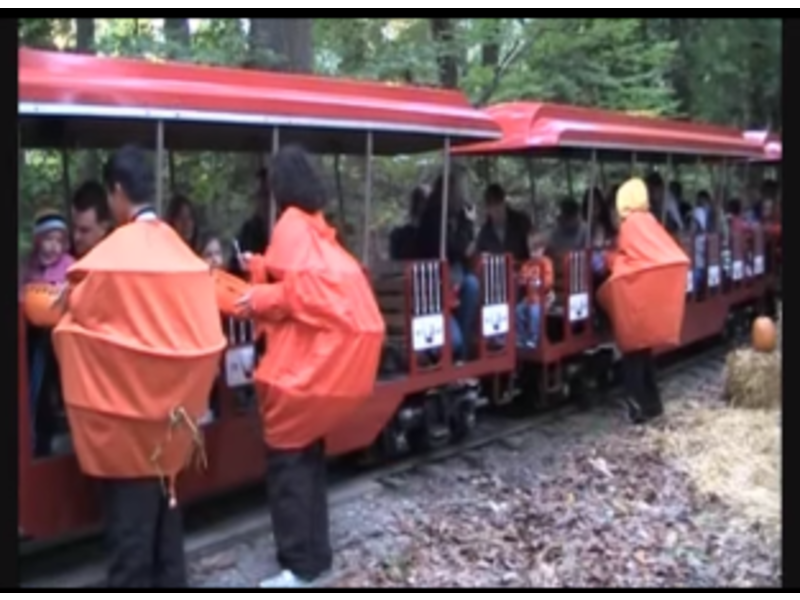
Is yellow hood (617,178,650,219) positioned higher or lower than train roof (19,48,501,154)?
lower

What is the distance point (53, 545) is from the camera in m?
6.26

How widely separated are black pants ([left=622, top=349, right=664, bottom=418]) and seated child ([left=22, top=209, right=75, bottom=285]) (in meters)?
5.69

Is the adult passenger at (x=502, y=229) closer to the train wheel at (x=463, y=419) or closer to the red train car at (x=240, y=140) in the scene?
the red train car at (x=240, y=140)

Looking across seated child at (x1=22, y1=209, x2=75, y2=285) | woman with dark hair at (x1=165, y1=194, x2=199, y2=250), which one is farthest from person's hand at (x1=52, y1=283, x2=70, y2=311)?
woman with dark hair at (x1=165, y1=194, x2=199, y2=250)

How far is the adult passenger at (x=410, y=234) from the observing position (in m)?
9.12

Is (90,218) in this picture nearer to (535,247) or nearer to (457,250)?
(457,250)

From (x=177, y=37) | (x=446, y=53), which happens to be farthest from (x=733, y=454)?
(x=446, y=53)

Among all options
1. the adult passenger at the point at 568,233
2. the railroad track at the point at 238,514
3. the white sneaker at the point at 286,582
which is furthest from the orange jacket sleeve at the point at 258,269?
the adult passenger at the point at 568,233

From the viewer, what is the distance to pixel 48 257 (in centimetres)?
568

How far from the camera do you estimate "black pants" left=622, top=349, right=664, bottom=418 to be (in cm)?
997

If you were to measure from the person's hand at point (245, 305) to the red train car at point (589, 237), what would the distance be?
4.46 metres

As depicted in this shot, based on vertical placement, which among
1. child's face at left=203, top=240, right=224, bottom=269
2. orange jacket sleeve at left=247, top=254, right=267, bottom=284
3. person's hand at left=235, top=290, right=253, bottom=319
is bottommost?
person's hand at left=235, top=290, right=253, bottom=319

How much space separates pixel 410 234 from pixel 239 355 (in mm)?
2861

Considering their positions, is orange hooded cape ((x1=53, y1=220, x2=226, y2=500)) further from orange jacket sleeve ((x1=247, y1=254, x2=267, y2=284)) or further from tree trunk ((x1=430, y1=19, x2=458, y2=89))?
tree trunk ((x1=430, y1=19, x2=458, y2=89))
